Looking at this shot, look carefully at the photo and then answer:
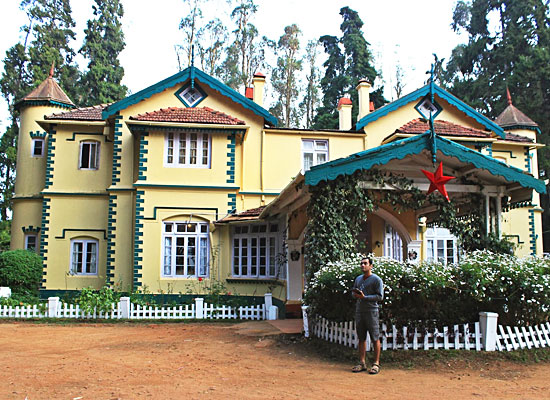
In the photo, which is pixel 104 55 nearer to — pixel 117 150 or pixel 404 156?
pixel 117 150

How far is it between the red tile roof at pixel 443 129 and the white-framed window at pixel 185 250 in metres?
8.13

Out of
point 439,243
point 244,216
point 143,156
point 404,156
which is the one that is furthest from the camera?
point 439,243

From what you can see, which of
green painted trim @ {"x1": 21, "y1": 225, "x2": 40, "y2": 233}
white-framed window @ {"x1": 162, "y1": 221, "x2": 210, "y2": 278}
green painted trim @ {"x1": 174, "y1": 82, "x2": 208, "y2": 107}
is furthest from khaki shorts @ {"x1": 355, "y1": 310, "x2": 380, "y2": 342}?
green painted trim @ {"x1": 21, "y1": 225, "x2": 40, "y2": 233}

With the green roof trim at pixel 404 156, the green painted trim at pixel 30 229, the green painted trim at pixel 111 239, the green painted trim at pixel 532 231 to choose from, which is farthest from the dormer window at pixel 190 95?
the green painted trim at pixel 532 231

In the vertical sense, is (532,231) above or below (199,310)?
above

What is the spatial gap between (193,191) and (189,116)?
8.32ft

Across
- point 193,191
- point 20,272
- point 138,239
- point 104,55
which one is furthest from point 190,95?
point 104,55

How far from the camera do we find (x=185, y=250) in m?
17.2

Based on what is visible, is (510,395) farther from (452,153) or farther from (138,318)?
(138,318)

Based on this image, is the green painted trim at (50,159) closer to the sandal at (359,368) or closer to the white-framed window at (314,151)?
the white-framed window at (314,151)

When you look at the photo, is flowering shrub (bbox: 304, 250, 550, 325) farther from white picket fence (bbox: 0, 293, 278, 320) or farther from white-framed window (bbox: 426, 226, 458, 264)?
white-framed window (bbox: 426, 226, 458, 264)

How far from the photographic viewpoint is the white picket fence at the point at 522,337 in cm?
859

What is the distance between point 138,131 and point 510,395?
13.9 m

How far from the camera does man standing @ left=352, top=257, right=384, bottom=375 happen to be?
25.2ft
